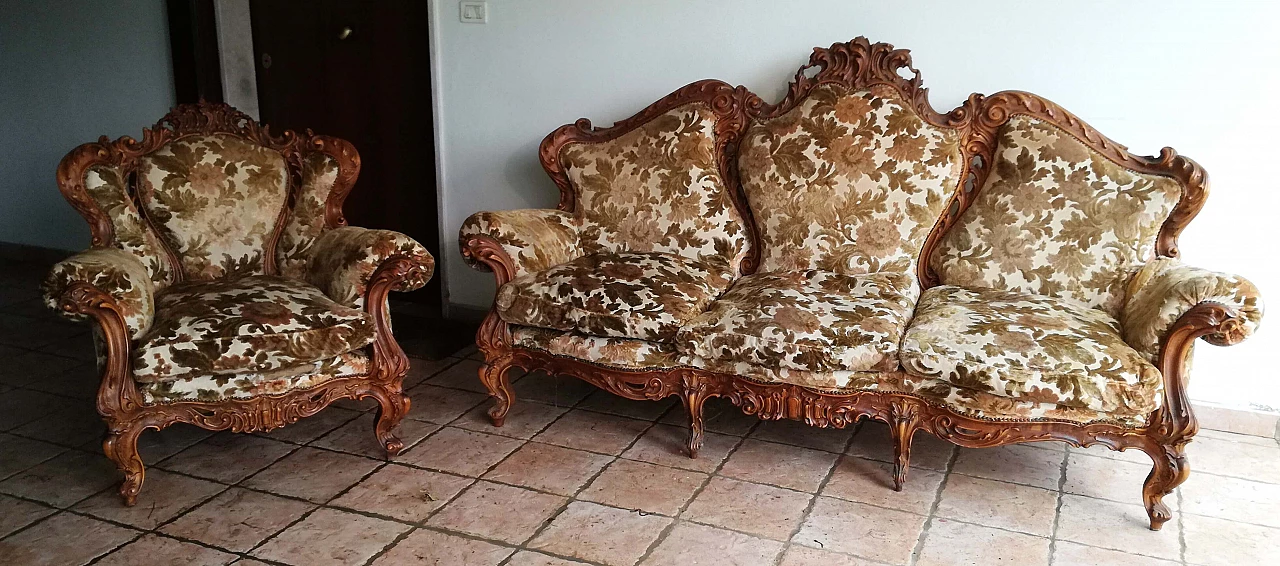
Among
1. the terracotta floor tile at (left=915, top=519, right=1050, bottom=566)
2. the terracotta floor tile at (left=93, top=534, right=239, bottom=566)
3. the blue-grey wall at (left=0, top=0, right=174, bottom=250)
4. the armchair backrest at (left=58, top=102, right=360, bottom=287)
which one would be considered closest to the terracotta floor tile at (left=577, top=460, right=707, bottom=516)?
the terracotta floor tile at (left=915, top=519, right=1050, bottom=566)

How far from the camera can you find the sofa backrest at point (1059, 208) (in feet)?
8.34

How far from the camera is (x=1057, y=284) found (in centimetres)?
261

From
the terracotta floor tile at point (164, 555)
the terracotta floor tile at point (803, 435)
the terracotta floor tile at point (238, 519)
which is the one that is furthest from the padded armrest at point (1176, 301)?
the terracotta floor tile at point (164, 555)

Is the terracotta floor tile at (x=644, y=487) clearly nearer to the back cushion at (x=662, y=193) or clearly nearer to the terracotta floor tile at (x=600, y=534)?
the terracotta floor tile at (x=600, y=534)

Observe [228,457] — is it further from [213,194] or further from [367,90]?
[367,90]

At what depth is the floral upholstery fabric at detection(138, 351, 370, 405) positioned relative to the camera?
2.30 metres

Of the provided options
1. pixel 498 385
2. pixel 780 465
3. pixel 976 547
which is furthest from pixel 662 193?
pixel 976 547

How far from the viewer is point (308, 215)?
9.46ft

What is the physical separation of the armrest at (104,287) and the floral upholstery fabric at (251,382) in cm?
16

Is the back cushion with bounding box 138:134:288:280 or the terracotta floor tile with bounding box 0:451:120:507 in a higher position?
the back cushion with bounding box 138:134:288:280

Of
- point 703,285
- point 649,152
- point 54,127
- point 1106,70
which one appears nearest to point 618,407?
point 703,285

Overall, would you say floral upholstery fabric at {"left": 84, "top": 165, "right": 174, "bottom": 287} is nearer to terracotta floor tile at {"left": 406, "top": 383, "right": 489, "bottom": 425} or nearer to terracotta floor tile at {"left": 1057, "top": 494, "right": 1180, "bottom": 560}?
terracotta floor tile at {"left": 406, "top": 383, "right": 489, "bottom": 425}

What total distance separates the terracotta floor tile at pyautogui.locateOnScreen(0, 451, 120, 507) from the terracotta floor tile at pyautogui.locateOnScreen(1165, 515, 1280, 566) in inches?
108

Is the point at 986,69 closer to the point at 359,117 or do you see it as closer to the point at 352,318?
the point at 352,318
